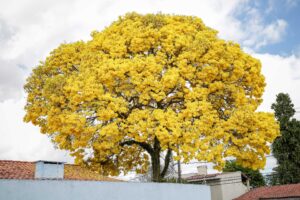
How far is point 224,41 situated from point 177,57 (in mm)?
3136

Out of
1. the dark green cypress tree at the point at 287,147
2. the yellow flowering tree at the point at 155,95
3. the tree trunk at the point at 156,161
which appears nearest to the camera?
the yellow flowering tree at the point at 155,95

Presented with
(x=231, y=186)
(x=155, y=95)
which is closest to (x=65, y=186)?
(x=155, y=95)

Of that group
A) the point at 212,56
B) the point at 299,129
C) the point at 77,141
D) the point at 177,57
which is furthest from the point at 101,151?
the point at 299,129

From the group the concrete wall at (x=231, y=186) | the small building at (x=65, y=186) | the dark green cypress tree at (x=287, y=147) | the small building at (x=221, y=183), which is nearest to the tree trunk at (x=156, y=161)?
the small building at (x=65, y=186)

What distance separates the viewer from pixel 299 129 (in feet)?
125

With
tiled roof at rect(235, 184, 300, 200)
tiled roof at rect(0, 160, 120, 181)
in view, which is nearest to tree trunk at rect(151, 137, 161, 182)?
tiled roof at rect(0, 160, 120, 181)

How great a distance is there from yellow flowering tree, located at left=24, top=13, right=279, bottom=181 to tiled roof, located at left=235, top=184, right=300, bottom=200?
12.3 meters

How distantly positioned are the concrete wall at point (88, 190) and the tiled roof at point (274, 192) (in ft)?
47.5

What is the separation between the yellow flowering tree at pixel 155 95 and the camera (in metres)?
19.1

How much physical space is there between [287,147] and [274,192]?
797 cm

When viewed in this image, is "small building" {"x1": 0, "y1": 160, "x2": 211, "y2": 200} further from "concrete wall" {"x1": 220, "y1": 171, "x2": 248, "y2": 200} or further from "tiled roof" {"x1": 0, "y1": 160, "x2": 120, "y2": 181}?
"concrete wall" {"x1": 220, "y1": 171, "x2": 248, "y2": 200}

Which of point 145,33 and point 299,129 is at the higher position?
point 145,33

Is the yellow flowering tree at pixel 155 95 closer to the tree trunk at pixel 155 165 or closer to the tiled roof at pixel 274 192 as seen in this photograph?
the tree trunk at pixel 155 165

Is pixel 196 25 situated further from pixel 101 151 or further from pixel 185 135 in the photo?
pixel 101 151
